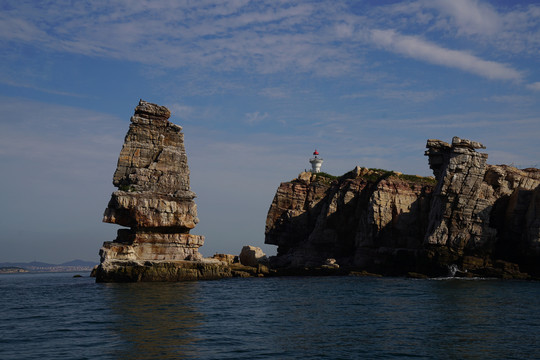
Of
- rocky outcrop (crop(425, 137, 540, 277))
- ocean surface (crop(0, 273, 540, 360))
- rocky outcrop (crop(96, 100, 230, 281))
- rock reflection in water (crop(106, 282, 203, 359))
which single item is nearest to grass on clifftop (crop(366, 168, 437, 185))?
rocky outcrop (crop(425, 137, 540, 277))

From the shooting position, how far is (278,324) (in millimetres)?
25766

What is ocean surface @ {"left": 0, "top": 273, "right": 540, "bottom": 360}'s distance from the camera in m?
19.4

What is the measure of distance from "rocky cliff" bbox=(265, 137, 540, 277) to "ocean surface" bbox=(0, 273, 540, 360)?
13634 mm

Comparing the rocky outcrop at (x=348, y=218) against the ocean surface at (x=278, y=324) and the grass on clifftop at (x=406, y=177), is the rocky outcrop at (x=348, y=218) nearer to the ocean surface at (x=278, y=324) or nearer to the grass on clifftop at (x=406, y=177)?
the grass on clifftop at (x=406, y=177)

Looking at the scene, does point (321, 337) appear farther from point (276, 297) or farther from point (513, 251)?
point (513, 251)

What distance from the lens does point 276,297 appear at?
1494 inches

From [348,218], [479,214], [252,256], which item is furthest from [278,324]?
[348,218]

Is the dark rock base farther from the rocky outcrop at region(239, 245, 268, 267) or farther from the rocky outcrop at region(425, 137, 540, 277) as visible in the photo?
the rocky outcrop at region(425, 137, 540, 277)

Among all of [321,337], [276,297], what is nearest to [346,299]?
[276,297]

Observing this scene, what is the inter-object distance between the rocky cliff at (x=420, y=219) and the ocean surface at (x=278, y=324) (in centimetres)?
1363

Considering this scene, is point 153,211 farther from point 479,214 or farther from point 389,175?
point 389,175

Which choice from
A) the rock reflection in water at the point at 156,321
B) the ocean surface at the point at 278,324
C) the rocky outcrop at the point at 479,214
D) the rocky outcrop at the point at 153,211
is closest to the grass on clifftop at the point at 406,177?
the rocky outcrop at the point at 479,214

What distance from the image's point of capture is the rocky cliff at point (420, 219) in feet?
178

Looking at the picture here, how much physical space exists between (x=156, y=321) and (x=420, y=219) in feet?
166
